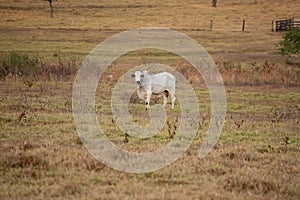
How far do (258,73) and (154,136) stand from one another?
54.7ft

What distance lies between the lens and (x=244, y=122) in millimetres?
16828

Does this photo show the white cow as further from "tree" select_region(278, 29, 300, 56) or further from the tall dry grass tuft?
"tree" select_region(278, 29, 300, 56)

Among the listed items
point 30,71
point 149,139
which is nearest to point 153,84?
point 149,139

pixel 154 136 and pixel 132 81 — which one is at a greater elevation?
pixel 132 81

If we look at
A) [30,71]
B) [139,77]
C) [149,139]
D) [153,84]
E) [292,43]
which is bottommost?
[149,139]

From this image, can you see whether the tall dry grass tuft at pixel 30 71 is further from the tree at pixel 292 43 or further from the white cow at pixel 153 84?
the tree at pixel 292 43

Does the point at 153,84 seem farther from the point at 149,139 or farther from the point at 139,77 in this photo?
the point at 149,139

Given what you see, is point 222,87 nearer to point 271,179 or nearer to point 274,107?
point 274,107

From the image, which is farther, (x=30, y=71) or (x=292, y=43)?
(x=292, y=43)

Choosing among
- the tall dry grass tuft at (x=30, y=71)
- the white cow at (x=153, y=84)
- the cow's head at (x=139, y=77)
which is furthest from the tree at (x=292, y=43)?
the cow's head at (x=139, y=77)

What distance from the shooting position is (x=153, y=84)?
2033 centimetres

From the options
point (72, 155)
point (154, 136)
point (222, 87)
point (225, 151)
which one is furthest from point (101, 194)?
point (222, 87)

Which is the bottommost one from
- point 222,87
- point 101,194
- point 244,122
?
point 101,194

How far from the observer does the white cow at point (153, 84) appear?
19.8 meters
